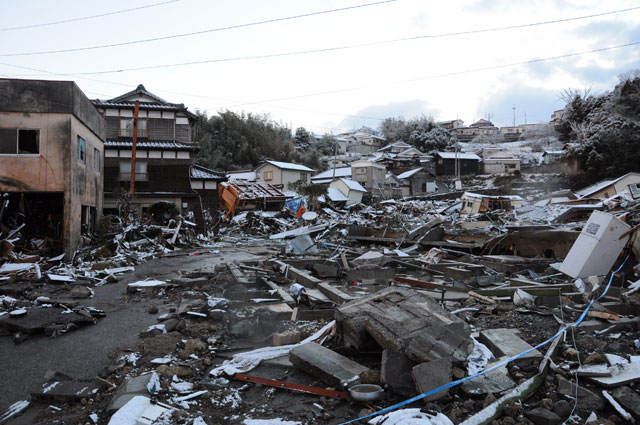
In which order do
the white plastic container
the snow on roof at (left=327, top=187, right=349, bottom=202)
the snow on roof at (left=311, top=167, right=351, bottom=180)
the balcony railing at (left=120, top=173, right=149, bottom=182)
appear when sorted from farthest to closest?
the snow on roof at (left=311, top=167, right=351, bottom=180) → the snow on roof at (left=327, top=187, right=349, bottom=202) → the balcony railing at (left=120, top=173, right=149, bottom=182) → the white plastic container

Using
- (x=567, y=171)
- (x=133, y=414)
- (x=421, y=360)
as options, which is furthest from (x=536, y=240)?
(x=567, y=171)

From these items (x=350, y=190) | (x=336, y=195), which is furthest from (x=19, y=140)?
(x=350, y=190)

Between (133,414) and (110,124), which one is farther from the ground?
(110,124)

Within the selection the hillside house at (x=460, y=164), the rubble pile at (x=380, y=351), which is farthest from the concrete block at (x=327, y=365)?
the hillside house at (x=460, y=164)

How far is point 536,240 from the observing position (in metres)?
11.2

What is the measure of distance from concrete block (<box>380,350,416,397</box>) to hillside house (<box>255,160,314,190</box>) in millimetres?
37525

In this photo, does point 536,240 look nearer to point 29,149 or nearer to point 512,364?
point 512,364

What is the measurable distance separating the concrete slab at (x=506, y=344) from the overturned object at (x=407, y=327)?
370mm

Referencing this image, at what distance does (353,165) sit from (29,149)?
35736 millimetres

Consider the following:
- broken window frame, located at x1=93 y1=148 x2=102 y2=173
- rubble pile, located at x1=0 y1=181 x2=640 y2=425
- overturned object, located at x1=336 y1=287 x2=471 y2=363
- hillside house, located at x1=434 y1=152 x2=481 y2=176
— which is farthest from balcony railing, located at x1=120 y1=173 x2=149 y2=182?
hillside house, located at x1=434 y1=152 x2=481 y2=176

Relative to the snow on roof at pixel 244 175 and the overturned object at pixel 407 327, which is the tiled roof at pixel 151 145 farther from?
the overturned object at pixel 407 327

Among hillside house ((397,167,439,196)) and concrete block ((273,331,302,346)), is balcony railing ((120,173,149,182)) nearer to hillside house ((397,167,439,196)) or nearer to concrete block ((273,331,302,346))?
concrete block ((273,331,302,346))

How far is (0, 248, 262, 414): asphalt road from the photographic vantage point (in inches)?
154

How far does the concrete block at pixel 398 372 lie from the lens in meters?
3.20
